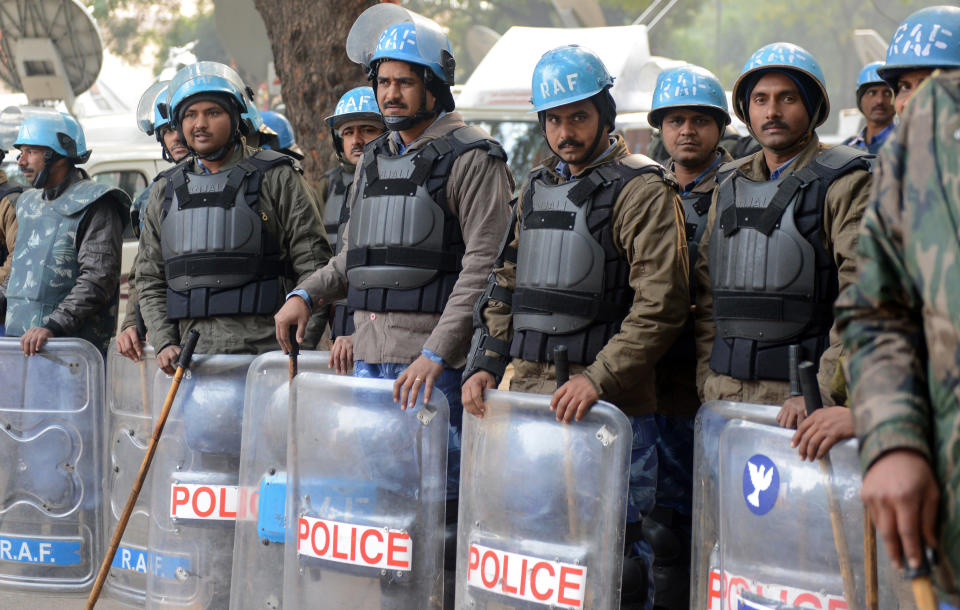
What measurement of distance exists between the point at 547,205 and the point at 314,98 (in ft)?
13.0

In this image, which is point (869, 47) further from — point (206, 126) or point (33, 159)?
point (206, 126)

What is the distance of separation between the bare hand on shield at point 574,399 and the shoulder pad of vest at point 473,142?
109cm

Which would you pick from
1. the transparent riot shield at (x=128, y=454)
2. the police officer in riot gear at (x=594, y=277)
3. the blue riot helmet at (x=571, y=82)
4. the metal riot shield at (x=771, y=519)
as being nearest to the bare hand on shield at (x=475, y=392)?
the police officer in riot gear at (x=594, y=277)

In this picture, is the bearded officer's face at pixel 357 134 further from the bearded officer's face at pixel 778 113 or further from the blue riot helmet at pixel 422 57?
the bearded officer's face at pixel 778 113

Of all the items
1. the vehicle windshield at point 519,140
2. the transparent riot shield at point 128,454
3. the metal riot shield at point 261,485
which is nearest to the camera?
the metal riot shield at point 261,485

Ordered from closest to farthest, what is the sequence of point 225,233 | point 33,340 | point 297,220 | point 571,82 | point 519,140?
point 571,82
point 225,233
point 297,220
point 33,340
point 519,140

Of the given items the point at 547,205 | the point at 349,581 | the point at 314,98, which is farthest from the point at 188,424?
the point at 314,98

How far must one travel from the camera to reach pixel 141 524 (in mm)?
5363

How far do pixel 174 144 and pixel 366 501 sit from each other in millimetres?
2875

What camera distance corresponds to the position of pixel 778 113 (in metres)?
3.93

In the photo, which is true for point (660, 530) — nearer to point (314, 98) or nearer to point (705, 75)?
point (705, 75)

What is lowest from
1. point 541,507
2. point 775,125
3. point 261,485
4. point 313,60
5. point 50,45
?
point 261,485

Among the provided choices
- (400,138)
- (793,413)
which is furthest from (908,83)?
(400,138)

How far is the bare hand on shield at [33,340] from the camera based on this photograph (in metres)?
5.71
